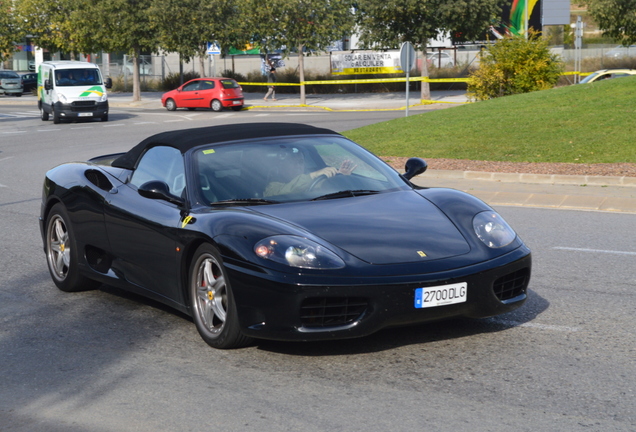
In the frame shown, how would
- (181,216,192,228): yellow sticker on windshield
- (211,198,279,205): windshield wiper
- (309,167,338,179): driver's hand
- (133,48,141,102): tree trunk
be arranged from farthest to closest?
(133,48,141,102): tree trunk < (309,167,338,179): driver's hand < (211,198,279,205): windshield wiper < (181,216,192,228): yellow sticker on windshield

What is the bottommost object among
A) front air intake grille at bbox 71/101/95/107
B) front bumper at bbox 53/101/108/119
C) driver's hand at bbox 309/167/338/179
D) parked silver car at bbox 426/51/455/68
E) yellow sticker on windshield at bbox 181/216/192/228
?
front bumper at bbox 53/101/108/119

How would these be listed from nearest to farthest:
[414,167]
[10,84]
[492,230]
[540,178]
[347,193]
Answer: [492,230] → [347,193] → [414,167] → [540,178] → [10,84]

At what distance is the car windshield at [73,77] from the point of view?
33.2m

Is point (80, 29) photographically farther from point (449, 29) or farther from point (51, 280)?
point (51, 280)

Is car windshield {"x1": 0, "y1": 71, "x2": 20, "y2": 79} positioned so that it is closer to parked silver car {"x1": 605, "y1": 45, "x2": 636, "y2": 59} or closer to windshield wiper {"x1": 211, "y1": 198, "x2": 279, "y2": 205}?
parked silver car {"x1": 605, "y1": 45, "x2": 636, "y2": 59}

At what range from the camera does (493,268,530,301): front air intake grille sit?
5480 mm

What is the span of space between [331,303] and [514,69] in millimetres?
22711

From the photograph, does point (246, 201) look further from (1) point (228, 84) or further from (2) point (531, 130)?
(1) point (228, 84)

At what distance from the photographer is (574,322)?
5977mm

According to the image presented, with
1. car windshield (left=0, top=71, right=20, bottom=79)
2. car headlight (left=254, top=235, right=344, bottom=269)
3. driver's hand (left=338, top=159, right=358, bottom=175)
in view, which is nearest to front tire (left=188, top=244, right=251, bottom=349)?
car headlight (left=254, top=235, right=344, bottom=269)

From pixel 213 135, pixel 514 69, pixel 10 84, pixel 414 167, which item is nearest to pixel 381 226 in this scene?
pixel 414 167

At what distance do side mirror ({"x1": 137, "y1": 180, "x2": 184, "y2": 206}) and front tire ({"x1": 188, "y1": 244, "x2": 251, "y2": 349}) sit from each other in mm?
563

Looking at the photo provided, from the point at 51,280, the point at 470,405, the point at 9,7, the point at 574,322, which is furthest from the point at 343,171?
the point at 9,7

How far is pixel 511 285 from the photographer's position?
18.3 feet
